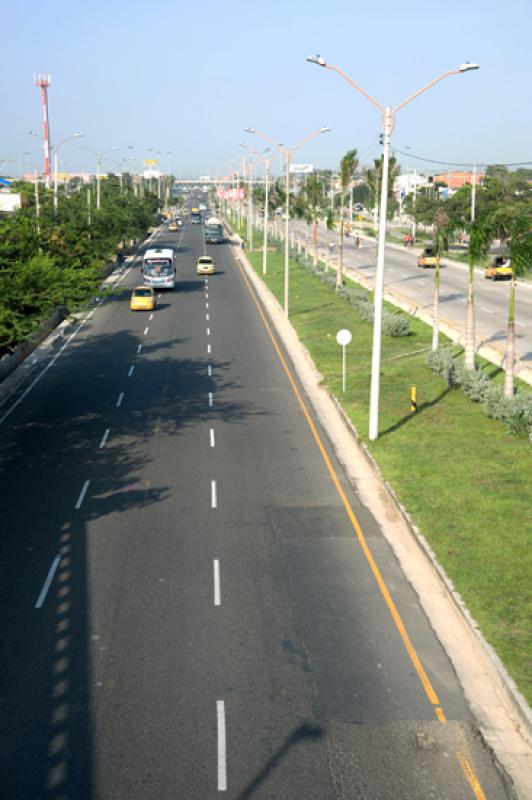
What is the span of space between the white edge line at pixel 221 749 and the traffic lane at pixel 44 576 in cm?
183

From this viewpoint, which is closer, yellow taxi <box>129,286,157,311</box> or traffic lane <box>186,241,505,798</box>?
traffic lane <box>186,241,505,798</box>

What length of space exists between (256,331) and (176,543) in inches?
1178

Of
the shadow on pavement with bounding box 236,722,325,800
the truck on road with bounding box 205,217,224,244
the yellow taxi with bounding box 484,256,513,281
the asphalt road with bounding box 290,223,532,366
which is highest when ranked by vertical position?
the truck on road with bounding box 205,217,224,244

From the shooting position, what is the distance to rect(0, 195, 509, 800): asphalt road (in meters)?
11.4

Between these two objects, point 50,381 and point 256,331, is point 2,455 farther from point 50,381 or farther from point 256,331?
point 256,331

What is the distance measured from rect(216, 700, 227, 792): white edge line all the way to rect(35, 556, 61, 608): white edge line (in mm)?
4900

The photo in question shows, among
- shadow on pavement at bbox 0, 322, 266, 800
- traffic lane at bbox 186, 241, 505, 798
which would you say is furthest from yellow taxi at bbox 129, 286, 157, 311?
traffic lane at bbox 186, 241, 505, 798

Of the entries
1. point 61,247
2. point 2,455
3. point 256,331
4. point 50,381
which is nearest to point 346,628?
point 2,455

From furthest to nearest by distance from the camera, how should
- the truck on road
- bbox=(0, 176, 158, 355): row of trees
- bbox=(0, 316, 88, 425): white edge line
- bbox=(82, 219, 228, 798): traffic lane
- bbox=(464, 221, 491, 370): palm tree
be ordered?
the truck on road, bbox=(464, 221, 491, 370): palm tree, bbox=(0, 316, 88, 425): white edge line, bbox=(0, 176, 158, 355): row of trees, bbox=(82, 219, 228, 798): traffic lane

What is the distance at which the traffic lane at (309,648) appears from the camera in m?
12.0

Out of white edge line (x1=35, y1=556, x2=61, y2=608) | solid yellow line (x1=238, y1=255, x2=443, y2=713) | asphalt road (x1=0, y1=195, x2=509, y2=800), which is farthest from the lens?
white edge line (x1=35, y1=556, x2=61, y2=608)

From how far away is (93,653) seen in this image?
14.4 metres

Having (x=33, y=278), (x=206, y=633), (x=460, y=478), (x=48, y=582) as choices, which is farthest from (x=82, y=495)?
(x=460, y=478)

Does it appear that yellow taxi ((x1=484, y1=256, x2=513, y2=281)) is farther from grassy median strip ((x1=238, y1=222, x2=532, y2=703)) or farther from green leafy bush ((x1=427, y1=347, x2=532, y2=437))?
green leafy bush ((x1=427, y1=347, x2=532, y2=437))
